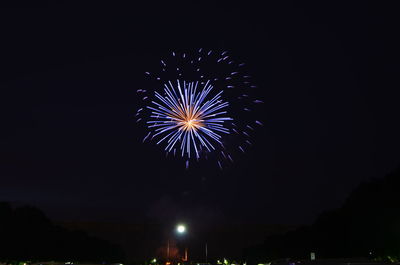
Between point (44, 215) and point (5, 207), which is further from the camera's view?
point (44, 215)

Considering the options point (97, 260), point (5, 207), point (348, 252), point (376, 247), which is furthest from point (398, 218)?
point (97, 260)

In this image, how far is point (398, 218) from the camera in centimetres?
8525

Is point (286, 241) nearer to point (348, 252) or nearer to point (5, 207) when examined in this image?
point (348, 252)

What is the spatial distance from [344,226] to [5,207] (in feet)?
228

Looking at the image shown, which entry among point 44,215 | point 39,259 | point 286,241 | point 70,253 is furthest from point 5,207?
point 286,241

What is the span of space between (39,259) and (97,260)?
7098 centimetres

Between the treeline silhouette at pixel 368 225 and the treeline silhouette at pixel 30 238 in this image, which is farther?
the treeline silhouette at pixel 30 238

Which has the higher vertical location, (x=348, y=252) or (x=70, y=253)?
(x=70, y=253)

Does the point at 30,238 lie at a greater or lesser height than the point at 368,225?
greater

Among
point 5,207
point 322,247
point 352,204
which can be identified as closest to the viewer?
point 352,204

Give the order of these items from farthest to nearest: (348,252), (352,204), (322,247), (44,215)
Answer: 1. (44,215)
2. (322,247)
3. (352,204)
4. (348,252)

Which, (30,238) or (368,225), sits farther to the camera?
(30,238)

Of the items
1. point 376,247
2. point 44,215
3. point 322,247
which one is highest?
point 44,215

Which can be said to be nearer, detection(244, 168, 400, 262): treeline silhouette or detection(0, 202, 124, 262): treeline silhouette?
detection(244, 168, 400, 262): treeline silhouette
